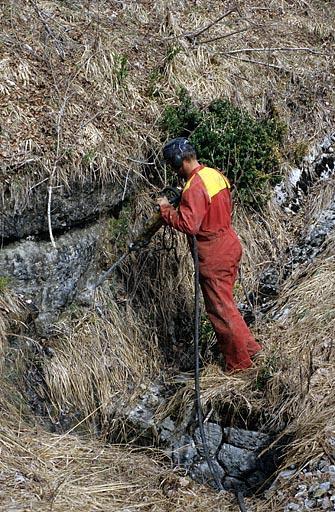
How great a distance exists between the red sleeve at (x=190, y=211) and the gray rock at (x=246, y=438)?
157cm

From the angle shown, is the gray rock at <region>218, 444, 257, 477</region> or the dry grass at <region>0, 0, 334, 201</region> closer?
the gray rock at <region>218, 444, 257, 477</region>

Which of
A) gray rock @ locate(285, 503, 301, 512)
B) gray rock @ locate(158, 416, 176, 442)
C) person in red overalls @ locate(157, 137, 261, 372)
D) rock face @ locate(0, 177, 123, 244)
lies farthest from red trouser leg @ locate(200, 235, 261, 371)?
gray rock @ locate(285, 503, 301, 512)

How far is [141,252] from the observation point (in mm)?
6836

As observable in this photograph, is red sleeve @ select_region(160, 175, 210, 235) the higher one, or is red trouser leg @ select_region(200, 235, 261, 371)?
red sleeve @ select_region(160, 175, 210, 235)

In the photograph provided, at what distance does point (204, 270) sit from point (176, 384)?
111cm

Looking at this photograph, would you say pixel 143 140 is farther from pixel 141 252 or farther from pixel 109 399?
pixel 109 399

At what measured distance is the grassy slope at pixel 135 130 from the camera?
524cm

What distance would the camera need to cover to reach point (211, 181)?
5.82m

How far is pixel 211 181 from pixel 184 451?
6.90 feet

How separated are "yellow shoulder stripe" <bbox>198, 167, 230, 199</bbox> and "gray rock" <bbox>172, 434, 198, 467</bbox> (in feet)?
6.31

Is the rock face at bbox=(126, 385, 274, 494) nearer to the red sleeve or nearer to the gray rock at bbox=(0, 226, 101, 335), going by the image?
the gray rock at bbox=(0, 226, 101, 335)

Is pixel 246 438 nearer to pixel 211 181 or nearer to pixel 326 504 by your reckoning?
pixel 326 504

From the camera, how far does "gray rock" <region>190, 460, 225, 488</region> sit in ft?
18.6

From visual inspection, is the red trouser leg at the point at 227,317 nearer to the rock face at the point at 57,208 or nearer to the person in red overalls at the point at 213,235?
the person in red overalls at the point at 213,235
